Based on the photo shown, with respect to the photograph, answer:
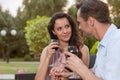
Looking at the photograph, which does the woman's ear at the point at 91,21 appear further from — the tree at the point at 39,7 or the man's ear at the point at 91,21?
the tree at the point at 39,7

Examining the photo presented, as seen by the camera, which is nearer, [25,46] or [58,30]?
[58,30]

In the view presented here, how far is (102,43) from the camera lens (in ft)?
7.95

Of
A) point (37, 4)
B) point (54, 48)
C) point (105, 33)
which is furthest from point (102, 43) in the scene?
point (37, 4)

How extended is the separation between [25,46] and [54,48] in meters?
39.1

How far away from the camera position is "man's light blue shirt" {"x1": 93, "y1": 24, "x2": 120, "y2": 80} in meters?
2.29

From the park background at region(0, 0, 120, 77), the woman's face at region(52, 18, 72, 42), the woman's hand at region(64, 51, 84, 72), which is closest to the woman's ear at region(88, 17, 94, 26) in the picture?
the woman's hand at region(64, 51, 84, 72)

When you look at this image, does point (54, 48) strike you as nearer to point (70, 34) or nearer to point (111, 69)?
point (70, 34)

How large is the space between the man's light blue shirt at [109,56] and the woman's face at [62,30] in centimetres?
137

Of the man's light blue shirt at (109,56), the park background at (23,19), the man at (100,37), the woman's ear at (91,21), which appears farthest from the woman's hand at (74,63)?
the park background at (23,19)

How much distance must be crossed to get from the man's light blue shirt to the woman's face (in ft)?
4.50

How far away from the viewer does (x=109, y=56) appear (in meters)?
2.32

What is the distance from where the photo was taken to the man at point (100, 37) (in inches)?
91.4

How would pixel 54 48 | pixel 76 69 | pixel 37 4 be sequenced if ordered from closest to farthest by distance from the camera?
1. pixel 76 69
2. pixel 54 48
3. pixel 37 4

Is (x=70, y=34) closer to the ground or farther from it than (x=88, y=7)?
closer to the ground
